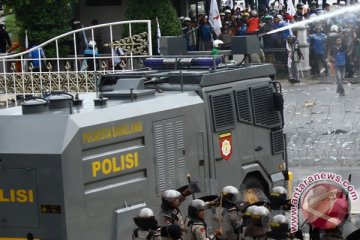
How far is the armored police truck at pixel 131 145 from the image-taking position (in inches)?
481

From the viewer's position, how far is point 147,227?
38.2 ft

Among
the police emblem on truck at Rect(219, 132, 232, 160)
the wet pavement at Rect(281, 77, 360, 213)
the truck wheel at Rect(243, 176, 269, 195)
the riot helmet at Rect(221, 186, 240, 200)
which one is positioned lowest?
the wet pavement at Rect(281, 77, 360, 213)

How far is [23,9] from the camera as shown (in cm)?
2783

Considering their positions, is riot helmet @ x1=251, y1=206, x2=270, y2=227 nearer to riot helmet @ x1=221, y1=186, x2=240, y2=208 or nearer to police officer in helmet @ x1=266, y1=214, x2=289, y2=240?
police officer in helmet @ x1=266, y1=214, x2=289, y2=240

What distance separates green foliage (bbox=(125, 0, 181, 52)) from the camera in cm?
2928

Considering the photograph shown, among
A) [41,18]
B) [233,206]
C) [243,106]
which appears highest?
[41,18]

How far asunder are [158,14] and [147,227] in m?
18.3

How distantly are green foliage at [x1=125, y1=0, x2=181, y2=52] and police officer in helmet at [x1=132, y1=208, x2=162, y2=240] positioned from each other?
17805mm

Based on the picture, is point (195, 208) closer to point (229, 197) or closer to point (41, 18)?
point (229, 197)

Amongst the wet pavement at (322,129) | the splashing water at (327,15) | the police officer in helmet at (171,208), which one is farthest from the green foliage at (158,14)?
the police officer in helmet at (171,208)

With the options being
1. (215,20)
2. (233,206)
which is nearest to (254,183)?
Result: (233,206)

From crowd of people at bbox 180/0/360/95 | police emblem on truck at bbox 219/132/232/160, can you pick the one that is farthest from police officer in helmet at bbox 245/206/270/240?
crowd of people at bbox 180/0/360/95

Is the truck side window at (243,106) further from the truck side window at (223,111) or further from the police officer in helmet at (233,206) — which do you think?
the police officer in helmet at (233,206)

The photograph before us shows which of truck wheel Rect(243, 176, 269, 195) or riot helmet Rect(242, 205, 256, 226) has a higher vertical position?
riot helmet Rect(242, 205, 256, 226)
